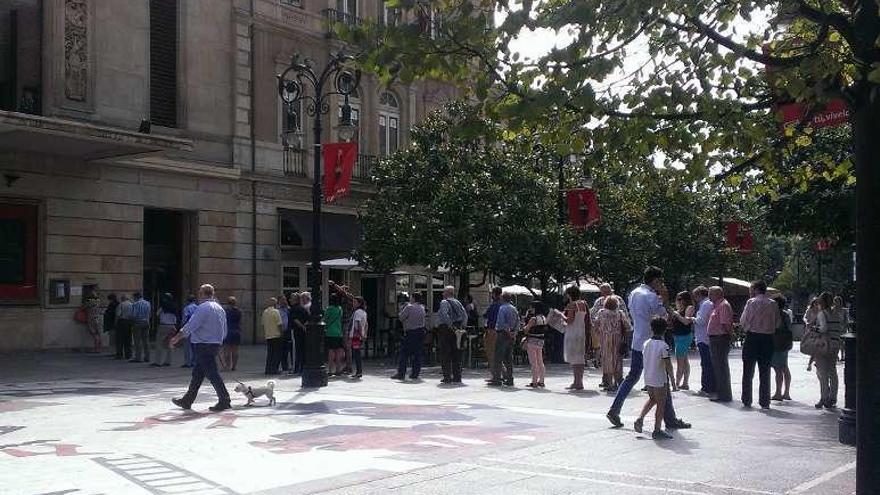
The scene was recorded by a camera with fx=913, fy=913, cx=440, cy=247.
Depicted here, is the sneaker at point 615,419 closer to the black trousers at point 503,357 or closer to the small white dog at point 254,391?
the small white dog at point 254,391

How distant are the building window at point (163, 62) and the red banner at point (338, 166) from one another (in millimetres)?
8673

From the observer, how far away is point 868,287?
605cm

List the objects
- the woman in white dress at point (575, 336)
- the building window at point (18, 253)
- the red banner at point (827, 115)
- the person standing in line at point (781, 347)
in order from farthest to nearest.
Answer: the building window at point (18, 253) → the woman in white dress at point (575, 336) → the person standing in line at point (781, 347) → the red banner at point (827, 115)

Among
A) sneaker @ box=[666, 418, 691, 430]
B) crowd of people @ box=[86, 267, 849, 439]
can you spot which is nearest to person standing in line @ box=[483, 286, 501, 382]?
crowd of people @ box=[86, 267, 849, 439]

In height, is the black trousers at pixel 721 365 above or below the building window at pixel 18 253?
below

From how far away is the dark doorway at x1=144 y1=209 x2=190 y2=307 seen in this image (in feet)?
90.0

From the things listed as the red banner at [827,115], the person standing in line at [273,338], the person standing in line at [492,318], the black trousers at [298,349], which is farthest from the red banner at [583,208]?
the red banner at [827,115]

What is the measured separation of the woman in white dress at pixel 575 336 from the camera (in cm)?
1584

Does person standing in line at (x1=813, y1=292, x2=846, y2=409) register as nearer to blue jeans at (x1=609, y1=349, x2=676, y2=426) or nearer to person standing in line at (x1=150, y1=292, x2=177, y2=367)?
blue jeans at (x1=609, y1=349, x2=676, y2=426)

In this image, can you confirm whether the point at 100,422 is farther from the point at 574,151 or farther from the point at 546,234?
the point at 546,234

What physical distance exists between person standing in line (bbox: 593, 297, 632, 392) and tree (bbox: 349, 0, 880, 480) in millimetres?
6159

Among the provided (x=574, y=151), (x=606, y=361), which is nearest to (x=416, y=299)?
(x=606, y=361)

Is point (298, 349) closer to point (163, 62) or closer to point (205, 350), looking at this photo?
point (205, 350)

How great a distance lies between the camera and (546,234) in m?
23.6
